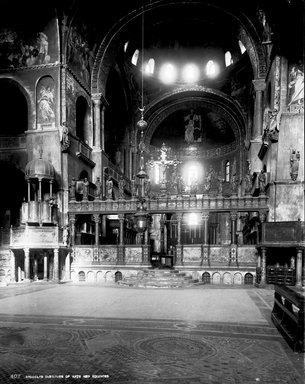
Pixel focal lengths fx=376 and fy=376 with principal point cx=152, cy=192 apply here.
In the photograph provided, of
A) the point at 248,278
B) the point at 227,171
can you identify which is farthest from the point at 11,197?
the point at 227,171

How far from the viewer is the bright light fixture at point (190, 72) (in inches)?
1298

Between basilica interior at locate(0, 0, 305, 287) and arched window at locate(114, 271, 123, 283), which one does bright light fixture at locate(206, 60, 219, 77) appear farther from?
arched window at locate(114, 271, 123, 283)

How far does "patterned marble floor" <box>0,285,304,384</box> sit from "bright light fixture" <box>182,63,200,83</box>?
1094 inches

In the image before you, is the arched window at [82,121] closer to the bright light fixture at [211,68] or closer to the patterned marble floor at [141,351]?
the bright light fixture at [211,68]

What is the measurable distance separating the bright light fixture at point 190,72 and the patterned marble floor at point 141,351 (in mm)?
27795

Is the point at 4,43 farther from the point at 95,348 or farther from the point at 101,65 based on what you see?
the point at 95,348

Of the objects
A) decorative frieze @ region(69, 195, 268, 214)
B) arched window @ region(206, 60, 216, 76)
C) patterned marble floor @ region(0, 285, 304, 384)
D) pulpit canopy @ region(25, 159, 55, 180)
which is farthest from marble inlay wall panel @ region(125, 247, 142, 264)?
arched window @ region(206, 60, 216, 76)

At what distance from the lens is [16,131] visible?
22906 mm

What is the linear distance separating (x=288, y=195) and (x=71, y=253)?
10521mm

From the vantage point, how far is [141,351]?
5488 millimetres

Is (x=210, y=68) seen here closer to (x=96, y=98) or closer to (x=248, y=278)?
(x=96, y=98)

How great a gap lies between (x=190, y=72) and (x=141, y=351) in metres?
30.8

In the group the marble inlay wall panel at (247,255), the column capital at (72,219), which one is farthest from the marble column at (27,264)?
the marble inlay wall panel at (247,255)

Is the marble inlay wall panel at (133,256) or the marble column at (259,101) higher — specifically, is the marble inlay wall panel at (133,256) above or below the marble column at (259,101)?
below
